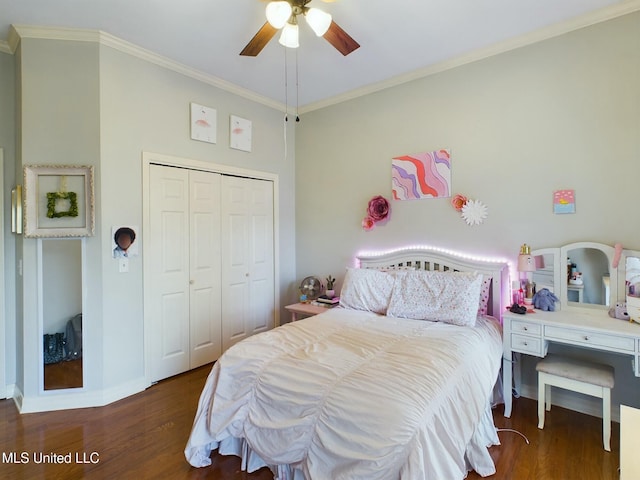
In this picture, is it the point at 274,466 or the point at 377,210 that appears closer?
the point at 274,466

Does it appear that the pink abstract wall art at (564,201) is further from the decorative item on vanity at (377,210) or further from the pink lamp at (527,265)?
the decorative item on vanity at (377,210)

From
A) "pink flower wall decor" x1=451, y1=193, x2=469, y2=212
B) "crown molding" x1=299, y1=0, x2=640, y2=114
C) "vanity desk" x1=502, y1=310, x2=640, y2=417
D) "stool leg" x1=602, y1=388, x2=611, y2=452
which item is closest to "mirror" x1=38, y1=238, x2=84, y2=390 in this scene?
"crown molding" x1=299, y1=0, x2=640, y2=114

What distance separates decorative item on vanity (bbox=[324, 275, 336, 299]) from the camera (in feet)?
12.4

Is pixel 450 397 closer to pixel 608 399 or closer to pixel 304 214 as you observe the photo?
pixel 608 399

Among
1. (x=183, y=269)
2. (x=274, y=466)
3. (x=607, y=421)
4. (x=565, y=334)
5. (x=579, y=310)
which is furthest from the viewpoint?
(x=183, y=269)

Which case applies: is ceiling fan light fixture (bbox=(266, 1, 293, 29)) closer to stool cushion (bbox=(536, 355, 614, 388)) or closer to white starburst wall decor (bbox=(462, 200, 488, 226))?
white starburst wall decor (bbox=(462, 200, 488, 226))

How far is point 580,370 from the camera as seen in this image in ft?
7.48

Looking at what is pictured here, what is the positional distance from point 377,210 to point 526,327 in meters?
1.74

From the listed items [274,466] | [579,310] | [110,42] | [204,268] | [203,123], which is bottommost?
[274,466]

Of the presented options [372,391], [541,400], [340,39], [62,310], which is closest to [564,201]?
[541,400]

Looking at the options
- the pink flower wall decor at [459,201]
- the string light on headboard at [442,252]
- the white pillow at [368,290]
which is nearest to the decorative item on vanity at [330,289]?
the string light on headboard at [442,252]

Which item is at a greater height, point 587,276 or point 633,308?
point 587,276

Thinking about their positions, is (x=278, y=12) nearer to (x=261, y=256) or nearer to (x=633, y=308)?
(x=261, y=256)

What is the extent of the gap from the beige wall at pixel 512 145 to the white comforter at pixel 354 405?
1140 millimetres
